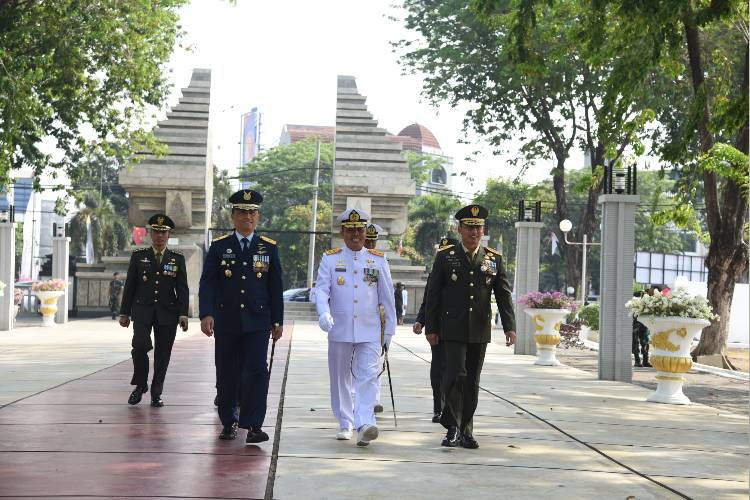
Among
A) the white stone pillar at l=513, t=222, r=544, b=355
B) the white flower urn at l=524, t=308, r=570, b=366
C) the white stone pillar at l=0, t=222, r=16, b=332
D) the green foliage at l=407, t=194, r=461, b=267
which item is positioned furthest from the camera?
the green foliage at l=407, t=194, r=461, b=267

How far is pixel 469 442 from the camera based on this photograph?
1005 centimetres

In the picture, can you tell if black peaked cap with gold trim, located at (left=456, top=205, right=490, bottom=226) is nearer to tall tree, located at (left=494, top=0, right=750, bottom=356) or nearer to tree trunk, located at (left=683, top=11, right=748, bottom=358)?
tall tree, located at (left=494, top=0, right=750, bottom=356)

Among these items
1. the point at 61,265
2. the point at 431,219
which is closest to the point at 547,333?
the point at 61,265

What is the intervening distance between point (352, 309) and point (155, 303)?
3.34 metres

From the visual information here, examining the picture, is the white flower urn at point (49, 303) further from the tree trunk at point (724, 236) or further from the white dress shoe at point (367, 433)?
the white dress shoe at point (367, 433)

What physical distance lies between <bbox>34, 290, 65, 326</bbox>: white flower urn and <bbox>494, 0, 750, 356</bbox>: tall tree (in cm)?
2016

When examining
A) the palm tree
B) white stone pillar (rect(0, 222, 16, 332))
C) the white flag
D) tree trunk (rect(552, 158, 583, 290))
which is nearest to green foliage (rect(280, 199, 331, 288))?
the palm tree

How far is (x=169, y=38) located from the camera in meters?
33.3

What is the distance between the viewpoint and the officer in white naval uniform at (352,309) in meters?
10.3

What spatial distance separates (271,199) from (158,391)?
3243 inches

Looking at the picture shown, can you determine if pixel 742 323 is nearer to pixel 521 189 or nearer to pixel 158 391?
pixel 521 189

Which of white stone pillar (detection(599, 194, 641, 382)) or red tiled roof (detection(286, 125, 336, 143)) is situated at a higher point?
red tiled roof (detection(286, 125, 336, 143))

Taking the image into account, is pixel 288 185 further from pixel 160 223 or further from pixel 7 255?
pixel 160 223

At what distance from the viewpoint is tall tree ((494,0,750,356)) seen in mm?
17703
